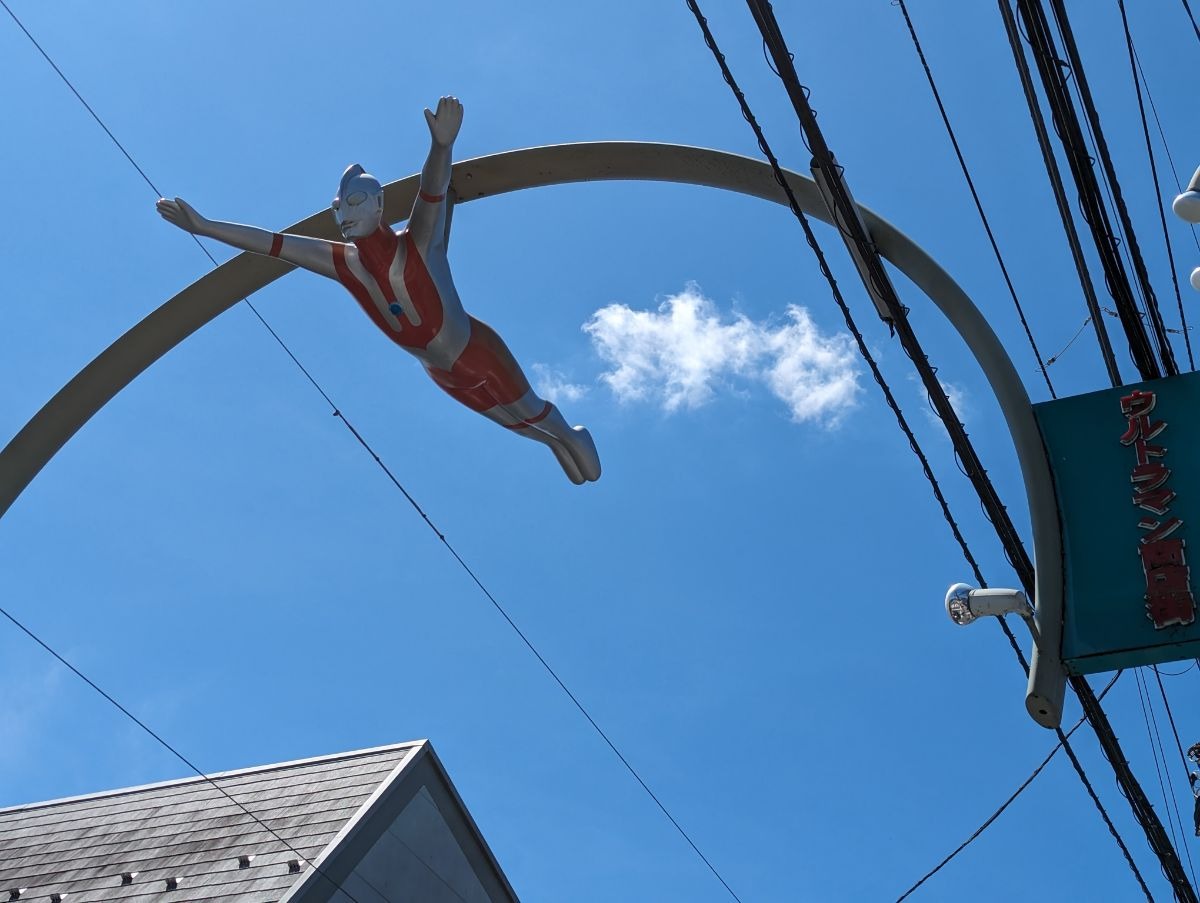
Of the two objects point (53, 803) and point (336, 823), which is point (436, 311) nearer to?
point (336, 823)

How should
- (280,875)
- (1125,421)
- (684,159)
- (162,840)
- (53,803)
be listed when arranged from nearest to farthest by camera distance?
1. (1125,421)
2. (684,159)
3. (280,875)
4. (162,840)
5. (53,803)

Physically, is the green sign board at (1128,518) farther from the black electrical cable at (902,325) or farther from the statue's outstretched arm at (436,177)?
the statue's outstretched arm at (436,177)

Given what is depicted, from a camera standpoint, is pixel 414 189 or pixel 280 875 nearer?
pixel 414 189

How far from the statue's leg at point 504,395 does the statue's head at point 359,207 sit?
0.90 meters

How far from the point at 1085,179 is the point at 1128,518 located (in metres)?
1.82

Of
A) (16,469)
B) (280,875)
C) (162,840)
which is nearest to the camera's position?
(16,469)

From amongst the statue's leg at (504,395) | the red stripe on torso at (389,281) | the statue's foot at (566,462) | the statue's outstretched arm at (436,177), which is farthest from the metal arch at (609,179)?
the statue's foot at (566,462)

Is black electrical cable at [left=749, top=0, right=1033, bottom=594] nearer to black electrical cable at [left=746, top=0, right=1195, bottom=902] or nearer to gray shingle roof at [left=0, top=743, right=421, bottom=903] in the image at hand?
black electrical cable at [left=746, top=0, right=1195, bottom=902]

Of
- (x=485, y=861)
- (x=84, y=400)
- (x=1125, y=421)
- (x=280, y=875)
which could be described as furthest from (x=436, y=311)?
(x=485, y=861)

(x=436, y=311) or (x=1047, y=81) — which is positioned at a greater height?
(x=1047, y=81)

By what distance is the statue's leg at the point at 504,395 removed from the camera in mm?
8547

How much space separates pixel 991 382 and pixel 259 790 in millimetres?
13823

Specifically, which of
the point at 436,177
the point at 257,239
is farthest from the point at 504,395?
the point at 257,239

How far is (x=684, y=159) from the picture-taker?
8094 mm
